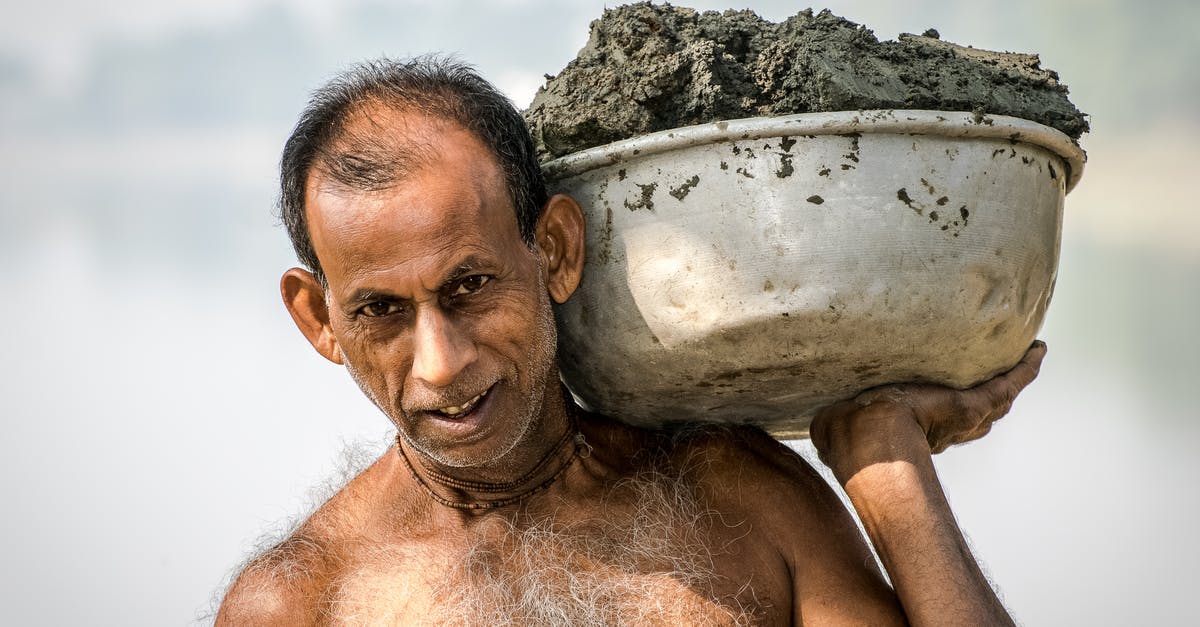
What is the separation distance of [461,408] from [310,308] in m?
0.43

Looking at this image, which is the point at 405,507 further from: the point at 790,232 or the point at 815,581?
the point at 790,232

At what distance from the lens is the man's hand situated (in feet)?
7.50

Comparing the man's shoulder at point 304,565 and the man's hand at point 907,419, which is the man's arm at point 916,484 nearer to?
the man's hand at point 907,419

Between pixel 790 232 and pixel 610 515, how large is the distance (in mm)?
772

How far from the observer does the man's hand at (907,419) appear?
2.29 metres

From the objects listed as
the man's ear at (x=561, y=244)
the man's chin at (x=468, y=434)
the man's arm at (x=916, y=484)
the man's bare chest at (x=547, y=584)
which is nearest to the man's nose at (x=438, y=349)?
the man's chin at (x=468, y=434)

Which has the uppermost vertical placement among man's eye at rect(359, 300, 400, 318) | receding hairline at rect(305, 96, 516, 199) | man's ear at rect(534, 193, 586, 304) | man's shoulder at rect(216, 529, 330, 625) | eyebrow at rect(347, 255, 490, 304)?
receding hairline at rect(305, 96, 516, 199)

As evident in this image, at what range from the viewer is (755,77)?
215 cm

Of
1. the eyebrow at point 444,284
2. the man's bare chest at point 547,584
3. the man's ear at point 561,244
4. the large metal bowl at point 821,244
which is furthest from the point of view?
the man's bare chest at point 547,584

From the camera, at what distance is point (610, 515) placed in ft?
8.28

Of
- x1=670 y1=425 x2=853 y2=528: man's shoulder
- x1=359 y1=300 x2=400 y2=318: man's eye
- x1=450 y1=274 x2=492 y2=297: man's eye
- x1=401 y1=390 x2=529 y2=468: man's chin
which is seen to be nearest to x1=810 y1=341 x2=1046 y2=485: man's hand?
x1=670 y1=425 x2=853 y2=528: man's shoulder

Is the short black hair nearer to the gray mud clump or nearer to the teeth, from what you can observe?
the gray mud clump

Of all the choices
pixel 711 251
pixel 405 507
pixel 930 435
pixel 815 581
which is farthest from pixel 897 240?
pixel 405 507

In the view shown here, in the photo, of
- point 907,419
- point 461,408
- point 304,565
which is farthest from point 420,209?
point 907,419
